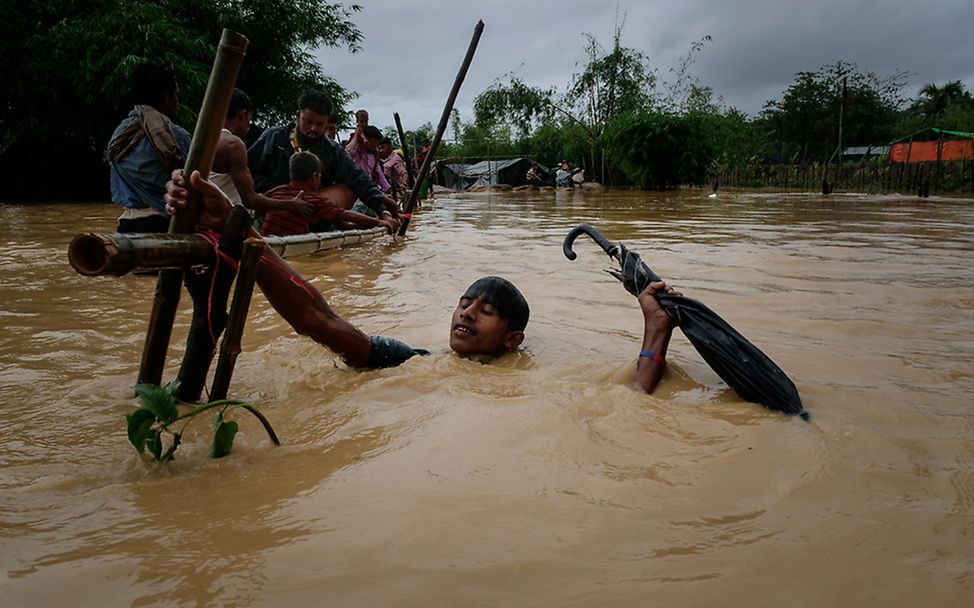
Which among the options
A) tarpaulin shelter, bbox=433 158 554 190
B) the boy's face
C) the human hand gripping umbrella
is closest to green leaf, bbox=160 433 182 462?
the boy's face

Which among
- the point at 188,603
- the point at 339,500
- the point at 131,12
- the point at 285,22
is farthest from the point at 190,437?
the point at 285,22

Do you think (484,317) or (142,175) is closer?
(484,317)

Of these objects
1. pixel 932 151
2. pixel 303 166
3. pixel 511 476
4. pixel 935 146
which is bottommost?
pixel 511 476

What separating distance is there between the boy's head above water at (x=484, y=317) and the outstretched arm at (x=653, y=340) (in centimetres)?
62

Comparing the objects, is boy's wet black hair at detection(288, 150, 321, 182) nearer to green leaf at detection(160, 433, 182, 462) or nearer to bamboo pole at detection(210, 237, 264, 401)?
bamboo pole at detection(210, 237, 264, 401)

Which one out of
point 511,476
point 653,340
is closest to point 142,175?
point 653,340

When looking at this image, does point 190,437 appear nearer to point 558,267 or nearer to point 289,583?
point 289,583

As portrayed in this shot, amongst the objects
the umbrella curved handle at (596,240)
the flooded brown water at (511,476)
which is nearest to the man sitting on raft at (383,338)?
the flooded brown water at (511,476)

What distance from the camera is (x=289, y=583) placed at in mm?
1270

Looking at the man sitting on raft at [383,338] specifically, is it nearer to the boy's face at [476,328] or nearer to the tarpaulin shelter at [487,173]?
the boy's face at [476,328]

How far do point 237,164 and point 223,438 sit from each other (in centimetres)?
300

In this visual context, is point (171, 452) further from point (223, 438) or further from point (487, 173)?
point (487, 173)

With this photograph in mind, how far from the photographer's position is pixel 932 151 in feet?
82.7

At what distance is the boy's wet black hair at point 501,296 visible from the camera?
2988 mm
